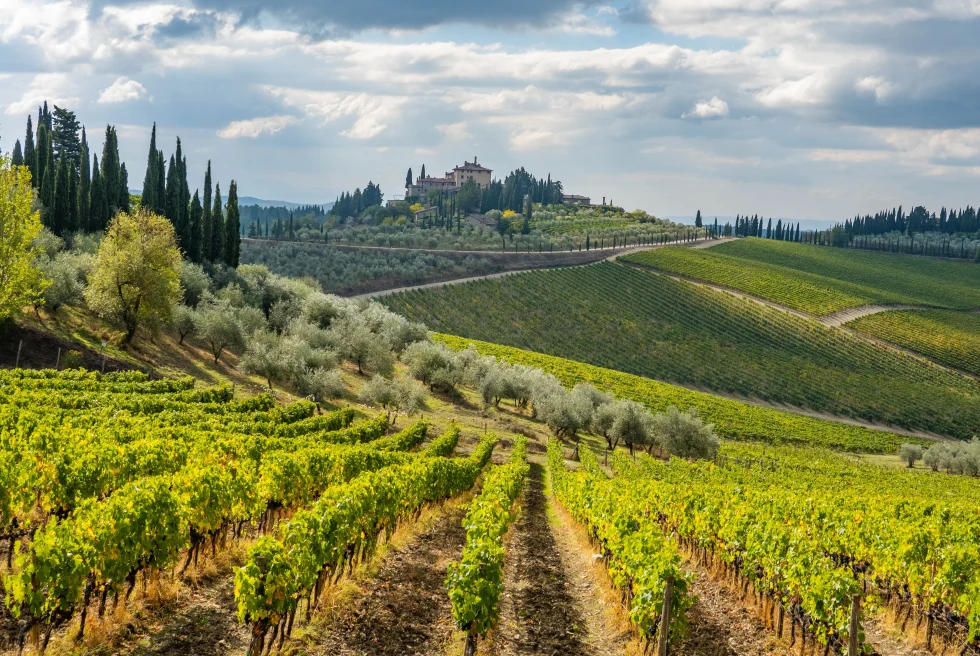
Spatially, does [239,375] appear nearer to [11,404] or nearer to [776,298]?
[11,404]

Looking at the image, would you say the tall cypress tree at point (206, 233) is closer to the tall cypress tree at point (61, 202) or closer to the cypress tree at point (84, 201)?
the cypress tree at point (84, 201)

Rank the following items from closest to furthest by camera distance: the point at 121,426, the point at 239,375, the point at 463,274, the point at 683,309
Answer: the point at 121,426
the point at 239,375
the point at 683,309
the point at 463,274

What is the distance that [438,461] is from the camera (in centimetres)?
2678

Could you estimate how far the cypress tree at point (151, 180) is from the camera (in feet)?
241

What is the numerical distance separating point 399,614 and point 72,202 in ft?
199

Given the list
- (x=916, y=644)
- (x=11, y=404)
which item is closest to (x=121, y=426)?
(x=11, y=404)

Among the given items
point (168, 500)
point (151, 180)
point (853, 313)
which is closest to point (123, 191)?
point (151, 180)

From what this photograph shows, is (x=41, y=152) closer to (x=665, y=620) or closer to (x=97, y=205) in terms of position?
(x=97, y=205)

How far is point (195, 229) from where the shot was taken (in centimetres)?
6988

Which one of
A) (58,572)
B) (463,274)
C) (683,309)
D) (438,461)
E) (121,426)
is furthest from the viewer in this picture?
(463,274)

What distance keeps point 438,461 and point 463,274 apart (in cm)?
9878

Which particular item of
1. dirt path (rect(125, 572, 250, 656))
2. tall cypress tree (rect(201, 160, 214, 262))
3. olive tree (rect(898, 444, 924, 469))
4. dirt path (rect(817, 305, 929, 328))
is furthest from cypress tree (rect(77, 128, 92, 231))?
dirt path (rect(817, 305, 929, 328))

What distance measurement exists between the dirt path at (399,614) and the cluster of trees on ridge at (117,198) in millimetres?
51547

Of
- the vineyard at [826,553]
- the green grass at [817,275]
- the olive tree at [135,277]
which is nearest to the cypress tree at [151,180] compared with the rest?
the olive tree at [135,277]
